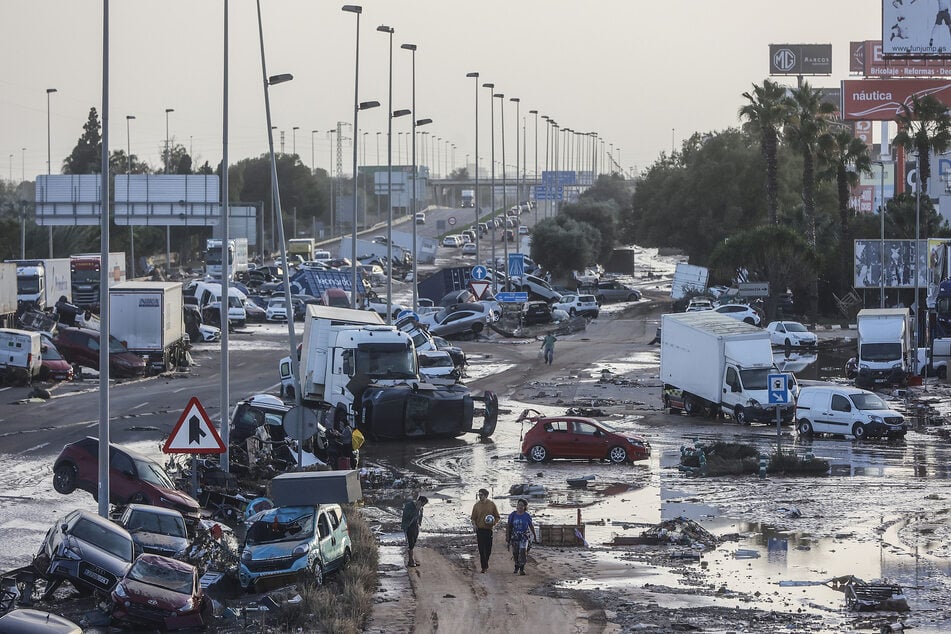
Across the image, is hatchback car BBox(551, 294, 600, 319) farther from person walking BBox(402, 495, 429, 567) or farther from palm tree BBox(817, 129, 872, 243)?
person walking BBox(402, 495, 429, 567)

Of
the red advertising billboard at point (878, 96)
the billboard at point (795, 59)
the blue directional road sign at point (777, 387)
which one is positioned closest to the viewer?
the blue directional road sign at point (777, 387)

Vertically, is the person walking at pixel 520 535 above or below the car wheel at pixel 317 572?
above

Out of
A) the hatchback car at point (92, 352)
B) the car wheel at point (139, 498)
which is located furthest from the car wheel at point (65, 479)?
the hatchback car at point (92, 352)

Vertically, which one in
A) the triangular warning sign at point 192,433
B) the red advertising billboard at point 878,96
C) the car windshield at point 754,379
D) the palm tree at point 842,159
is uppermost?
the red advertising billboard at point 878,96

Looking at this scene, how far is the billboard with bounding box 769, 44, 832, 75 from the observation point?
→ 155 m

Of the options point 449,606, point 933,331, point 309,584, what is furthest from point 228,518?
point 933,331

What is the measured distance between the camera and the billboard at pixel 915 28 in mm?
85375

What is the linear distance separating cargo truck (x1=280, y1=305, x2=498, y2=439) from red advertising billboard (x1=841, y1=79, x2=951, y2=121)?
76182mm

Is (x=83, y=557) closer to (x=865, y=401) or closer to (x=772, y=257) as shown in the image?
(x=865, y=401)

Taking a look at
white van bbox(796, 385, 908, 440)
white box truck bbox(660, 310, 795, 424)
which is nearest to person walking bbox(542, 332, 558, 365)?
white box truck bbox(660, 310, 795, 424)

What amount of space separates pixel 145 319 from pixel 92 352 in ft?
8.03

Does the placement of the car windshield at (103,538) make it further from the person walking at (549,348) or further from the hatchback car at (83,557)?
the person walking at (549,348)

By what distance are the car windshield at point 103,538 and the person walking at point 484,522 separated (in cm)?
504

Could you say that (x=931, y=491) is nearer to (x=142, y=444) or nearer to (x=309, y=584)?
(x=309, y=584)
